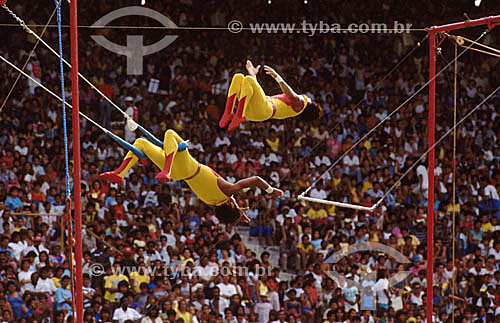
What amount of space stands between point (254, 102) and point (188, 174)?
0.84 m

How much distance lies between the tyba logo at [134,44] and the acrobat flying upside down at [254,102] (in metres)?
7.61

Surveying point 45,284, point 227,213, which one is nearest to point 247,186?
point 227,213

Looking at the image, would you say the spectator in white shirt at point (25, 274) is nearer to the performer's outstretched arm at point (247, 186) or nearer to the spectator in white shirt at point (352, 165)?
the performer's outstretched arm at point (247, 186)

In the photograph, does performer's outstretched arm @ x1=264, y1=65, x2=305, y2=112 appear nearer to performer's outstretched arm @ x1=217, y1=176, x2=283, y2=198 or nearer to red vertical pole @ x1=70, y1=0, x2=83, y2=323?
performer's outstretched arm @ x1=217, y1=176, x2=283, y2=198

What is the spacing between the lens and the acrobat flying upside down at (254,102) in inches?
264

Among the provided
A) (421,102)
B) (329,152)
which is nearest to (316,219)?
(329,152)

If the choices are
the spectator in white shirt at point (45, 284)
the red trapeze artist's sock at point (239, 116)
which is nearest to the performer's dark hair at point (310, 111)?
the red trapeze artist's sock at point (239, 116)

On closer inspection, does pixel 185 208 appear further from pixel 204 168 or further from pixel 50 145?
pixel 204 168

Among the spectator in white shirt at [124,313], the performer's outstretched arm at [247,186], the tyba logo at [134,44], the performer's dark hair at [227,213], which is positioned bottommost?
the spectator in white shirt at [124,313]

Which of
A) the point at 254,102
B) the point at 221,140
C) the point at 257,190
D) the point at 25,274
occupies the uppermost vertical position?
the point at 254,102

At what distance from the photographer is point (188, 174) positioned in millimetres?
6922

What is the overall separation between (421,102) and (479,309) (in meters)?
4.64

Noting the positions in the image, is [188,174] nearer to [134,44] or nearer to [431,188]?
[431,188]

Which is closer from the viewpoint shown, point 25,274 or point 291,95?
point 291,95
